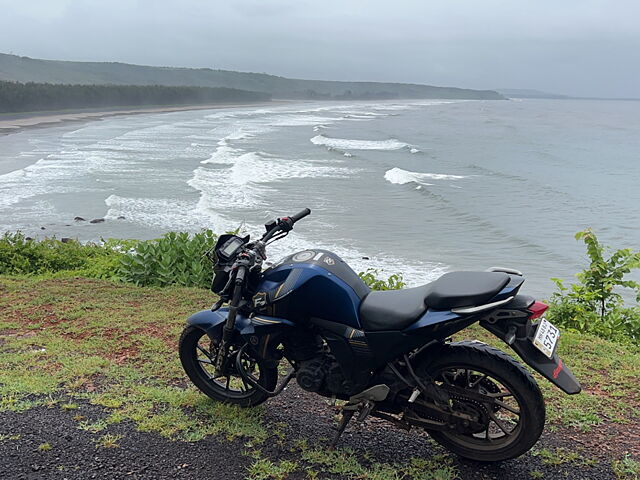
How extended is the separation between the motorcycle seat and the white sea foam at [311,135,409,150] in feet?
125

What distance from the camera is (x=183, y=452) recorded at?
12.9ft

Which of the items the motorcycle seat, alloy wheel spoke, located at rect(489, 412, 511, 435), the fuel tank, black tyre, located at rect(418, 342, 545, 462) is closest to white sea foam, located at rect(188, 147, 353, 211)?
the fuel tank

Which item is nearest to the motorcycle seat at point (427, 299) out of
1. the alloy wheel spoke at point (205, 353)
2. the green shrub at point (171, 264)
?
the alloy wheel spoke at point (205, 353)

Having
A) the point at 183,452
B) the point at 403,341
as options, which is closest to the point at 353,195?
the point at 183,452

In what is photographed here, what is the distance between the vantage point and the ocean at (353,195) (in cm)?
1573

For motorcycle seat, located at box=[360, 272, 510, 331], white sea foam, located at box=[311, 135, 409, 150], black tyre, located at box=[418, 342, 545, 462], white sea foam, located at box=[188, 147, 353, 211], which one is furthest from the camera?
white sea foam, located at box=[311, 135, 409, 150]

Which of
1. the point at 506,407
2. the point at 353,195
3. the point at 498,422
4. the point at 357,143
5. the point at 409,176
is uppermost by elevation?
the point at 506,407

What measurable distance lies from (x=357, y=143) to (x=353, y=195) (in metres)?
23.1

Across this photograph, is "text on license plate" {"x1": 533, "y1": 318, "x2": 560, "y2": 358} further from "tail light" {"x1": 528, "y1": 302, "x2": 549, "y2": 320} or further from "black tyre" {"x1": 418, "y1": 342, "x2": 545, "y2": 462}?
"black tyre" {"x1": 418, "y1": 342, "x2": 545, "y2": 462}

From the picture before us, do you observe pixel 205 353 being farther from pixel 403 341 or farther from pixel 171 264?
pixel 171 264

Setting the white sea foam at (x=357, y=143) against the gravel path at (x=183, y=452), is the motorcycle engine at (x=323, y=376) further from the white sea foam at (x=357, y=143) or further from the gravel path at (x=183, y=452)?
the white sea foam at (x=357, y=143)

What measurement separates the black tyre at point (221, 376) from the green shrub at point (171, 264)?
3578mm

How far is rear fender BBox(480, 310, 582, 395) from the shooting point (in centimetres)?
342

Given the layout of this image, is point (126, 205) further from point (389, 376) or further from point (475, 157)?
point (475, 157)
